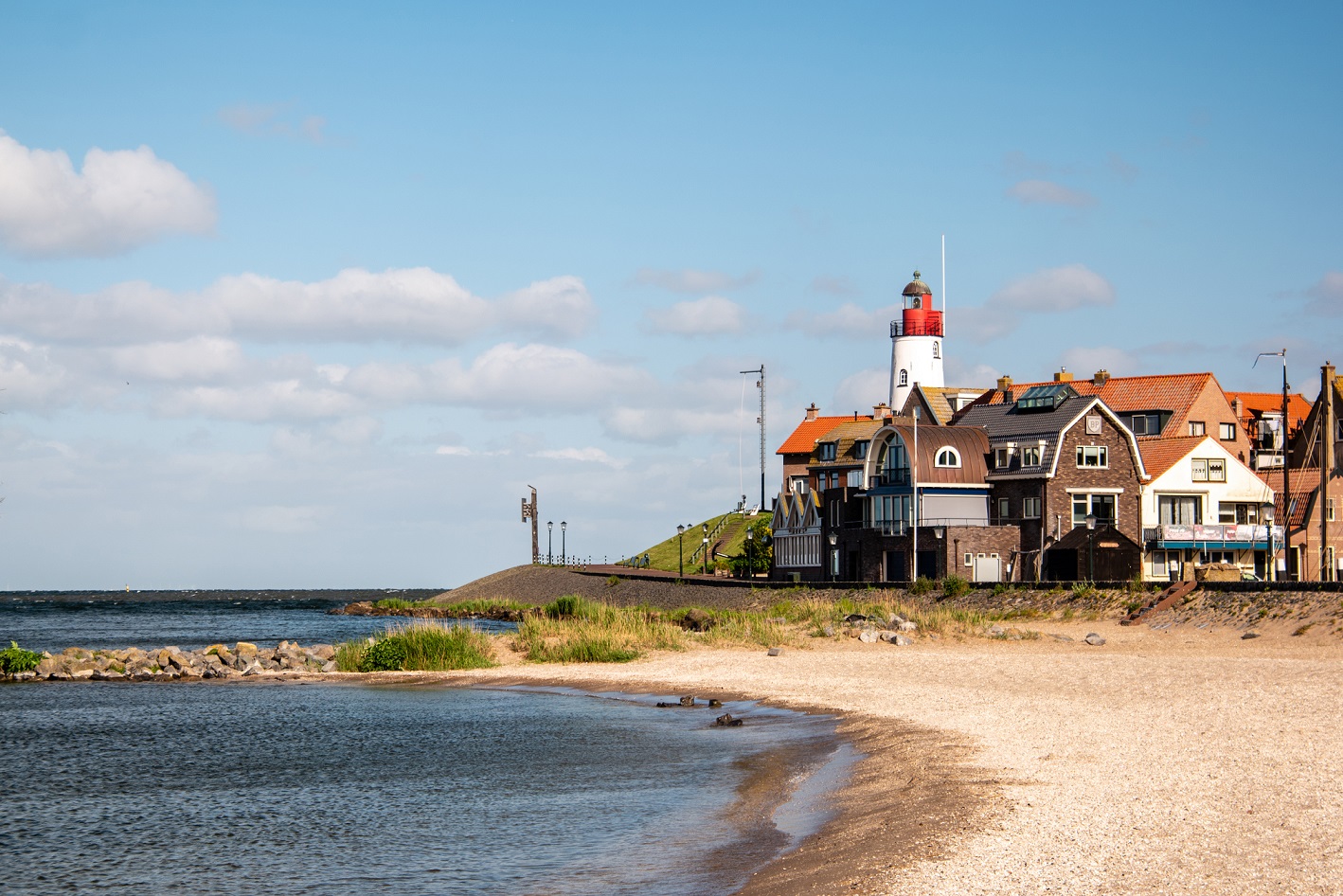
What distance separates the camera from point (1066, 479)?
247 feet

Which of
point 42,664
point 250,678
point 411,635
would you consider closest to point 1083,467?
point 411,635

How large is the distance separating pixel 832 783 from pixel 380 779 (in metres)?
9.23

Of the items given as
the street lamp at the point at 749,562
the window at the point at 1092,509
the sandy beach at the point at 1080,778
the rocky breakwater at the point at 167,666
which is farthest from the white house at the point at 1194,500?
the rocky breakwater at the point at 167,666

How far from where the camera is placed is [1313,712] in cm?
2489

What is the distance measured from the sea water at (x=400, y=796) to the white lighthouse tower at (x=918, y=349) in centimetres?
7890

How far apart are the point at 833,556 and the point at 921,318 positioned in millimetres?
34605

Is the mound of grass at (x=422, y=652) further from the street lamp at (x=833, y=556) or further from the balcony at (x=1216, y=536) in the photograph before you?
the balcony at (x=1216, y=536)

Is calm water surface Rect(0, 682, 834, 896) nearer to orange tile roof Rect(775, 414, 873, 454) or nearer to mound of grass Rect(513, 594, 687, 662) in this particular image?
mound of grass Rect(513, 594, 687, 662)

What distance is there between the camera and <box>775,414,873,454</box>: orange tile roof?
12269 cm

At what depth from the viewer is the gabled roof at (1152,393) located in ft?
280

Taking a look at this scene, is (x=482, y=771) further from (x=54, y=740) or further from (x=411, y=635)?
(x=411, y=635)

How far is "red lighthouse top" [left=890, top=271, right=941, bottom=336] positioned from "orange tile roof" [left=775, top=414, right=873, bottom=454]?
36.4 ft

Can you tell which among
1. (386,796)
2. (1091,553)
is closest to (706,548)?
(1091,553)

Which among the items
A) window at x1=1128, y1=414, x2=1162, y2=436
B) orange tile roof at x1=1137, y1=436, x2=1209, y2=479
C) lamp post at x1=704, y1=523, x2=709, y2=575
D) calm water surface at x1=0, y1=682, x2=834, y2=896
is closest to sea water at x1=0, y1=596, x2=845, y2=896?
calm water surface at x1=0, y1=682, x2=834, y2=896
